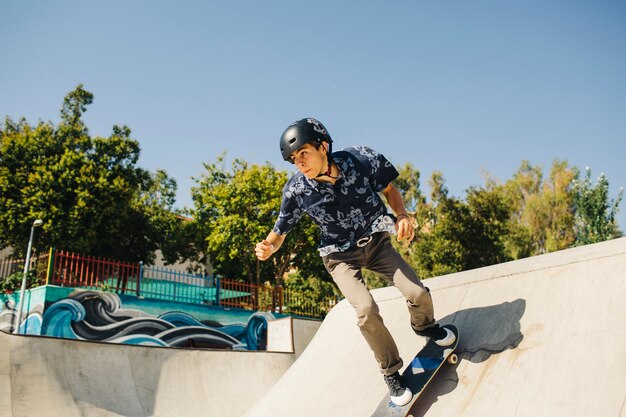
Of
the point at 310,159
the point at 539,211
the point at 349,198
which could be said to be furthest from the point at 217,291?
the point at 539,211

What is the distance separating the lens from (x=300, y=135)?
11.1ft

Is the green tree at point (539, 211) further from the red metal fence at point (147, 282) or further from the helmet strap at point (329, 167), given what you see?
the helmet strap at point (329, 167)

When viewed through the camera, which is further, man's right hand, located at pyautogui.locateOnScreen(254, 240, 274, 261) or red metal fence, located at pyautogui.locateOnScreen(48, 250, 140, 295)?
red metal fence, located at pyautogui.locateOnScreen(48, 250, 140, 295)

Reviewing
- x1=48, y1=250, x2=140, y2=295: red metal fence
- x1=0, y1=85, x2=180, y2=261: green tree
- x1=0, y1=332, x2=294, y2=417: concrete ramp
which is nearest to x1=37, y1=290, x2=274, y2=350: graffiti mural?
x1=48, y1=250, x2=140, y2=295: red metal fence

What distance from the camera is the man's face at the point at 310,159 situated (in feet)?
11.2

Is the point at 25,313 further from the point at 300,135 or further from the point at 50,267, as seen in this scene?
the point at 300,135

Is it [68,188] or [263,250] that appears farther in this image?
[68,188]

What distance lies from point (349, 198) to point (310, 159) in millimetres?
467

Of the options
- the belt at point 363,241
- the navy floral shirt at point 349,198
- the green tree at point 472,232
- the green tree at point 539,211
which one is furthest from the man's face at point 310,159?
the green tree at point 539,211

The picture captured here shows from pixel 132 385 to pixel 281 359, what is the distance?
4.10 meters

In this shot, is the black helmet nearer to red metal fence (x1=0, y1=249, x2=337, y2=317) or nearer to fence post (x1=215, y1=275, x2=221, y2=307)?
red metal fence (x1=0, y1=249, x2=337, y2=317)

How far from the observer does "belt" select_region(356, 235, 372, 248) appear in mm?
3658

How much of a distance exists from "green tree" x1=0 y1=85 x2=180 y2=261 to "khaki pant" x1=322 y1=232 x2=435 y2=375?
22.5m

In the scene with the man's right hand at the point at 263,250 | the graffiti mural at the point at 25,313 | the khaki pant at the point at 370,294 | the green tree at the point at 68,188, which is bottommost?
the khaki pant at the point at 370,294
